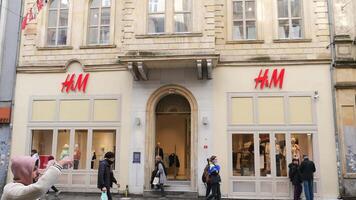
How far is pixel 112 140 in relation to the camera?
1557 centimetres

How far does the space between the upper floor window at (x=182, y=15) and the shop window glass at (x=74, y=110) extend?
5.09m

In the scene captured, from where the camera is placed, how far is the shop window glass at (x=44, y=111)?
1606 centimetres

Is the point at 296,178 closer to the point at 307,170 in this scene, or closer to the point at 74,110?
the point at 307,170

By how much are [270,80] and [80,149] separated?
8532mm

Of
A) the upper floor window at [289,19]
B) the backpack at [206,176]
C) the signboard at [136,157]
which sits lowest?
the backpack at [206,176]

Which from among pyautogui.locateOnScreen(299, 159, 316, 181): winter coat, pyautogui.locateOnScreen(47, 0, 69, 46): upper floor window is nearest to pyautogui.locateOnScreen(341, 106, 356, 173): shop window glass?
pyautogui.locateOnScreen(299, 159, 316, 181): winter coat

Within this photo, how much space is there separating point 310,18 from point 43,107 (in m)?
12.0

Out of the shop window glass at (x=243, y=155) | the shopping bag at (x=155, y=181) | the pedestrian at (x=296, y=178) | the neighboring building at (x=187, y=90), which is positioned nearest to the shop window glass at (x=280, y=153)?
the neighboring building at (x=187, y=90)

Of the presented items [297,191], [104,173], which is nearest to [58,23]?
[104,173]

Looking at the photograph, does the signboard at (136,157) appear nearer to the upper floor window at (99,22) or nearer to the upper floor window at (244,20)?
the upper floor window at (99,22)

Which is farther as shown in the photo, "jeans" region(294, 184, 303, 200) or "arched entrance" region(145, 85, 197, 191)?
"arched entrance" region(145, 85, 197, 191)

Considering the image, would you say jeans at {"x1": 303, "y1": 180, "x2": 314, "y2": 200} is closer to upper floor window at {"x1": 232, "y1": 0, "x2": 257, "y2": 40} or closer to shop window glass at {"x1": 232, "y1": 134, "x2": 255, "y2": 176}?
shop window glass at {"x1": 232, "y1": 134, "x2": 255, "y2": 176}

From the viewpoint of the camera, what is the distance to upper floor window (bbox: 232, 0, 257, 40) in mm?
15602

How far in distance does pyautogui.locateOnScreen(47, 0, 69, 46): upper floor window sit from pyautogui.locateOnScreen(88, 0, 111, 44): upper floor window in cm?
115
